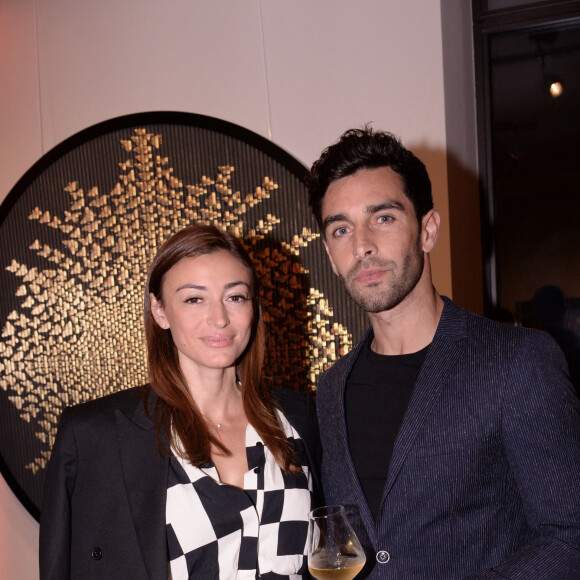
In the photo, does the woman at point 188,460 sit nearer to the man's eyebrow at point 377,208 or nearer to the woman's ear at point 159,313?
the woman's ear at point 159,313

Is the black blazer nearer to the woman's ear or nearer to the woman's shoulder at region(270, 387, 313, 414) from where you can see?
the woman's ear

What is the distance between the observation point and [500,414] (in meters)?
1.49

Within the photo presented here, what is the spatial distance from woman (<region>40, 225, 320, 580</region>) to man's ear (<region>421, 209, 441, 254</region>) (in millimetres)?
471

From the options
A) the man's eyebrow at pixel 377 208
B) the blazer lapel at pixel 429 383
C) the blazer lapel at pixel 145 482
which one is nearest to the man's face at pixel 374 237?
the man's eyebrow at pixel 377 208

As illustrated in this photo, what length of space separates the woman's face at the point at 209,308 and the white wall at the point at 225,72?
2.69 feet

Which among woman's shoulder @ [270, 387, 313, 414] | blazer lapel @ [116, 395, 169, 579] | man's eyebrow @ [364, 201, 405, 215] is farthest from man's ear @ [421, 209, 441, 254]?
blazer lapel @ [116, 395, 169, 579]

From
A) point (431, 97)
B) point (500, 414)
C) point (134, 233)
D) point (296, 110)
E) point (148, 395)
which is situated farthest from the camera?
point (134, 233)

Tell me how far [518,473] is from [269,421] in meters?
0.72

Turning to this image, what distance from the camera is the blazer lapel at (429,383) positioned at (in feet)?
5.08

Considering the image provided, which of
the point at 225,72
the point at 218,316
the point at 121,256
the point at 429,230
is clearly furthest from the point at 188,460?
the point at 225,72

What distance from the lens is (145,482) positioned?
171 centimetres

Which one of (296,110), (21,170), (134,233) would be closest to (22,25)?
(21,170)

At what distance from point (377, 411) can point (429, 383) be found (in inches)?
7.2

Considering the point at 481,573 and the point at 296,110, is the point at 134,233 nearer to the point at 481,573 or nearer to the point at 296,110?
the point at 296,110
